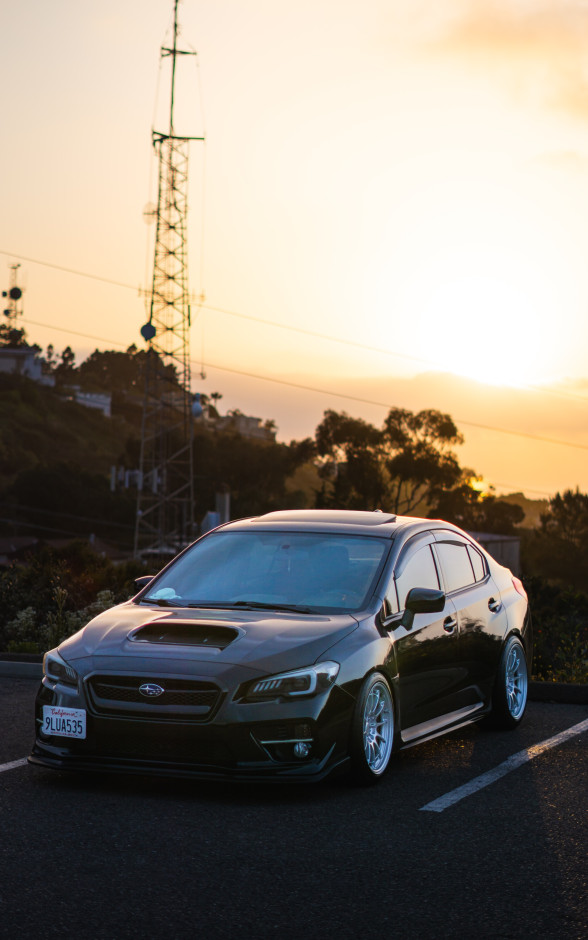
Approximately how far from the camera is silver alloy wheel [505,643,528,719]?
9078mm

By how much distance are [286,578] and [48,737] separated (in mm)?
1841

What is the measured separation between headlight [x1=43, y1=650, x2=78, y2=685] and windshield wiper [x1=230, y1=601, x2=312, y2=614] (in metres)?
1.15

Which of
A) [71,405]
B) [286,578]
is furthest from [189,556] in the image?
[71,405]

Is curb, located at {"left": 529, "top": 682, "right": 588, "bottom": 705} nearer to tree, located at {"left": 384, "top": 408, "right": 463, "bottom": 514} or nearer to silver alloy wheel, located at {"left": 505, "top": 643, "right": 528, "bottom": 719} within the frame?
silver alloy wheel, located at {"left": 505, "top": 643, "right": 528, "bottom": 719}

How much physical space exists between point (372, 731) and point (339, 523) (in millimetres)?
1760

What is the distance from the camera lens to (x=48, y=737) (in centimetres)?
696

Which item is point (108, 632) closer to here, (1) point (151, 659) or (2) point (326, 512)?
(1) point (151, 659)

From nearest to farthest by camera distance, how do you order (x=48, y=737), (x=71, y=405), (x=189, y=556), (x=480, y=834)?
(x=480, y=834), (x=48, y=737), (x=189, y=556), (x=71, y=405)

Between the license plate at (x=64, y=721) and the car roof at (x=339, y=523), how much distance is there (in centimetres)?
212

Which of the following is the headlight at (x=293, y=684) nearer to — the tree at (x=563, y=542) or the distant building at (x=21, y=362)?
the tree at (x=563, y=542)

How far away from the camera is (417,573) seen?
26.9 feet

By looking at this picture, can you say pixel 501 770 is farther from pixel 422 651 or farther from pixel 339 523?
pixel 339 523

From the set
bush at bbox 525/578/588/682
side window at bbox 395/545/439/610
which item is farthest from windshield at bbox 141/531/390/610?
bush at bbox 525/578/588/682

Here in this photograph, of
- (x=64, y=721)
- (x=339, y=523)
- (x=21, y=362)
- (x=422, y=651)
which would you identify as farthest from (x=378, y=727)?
(x=21, y=362)
